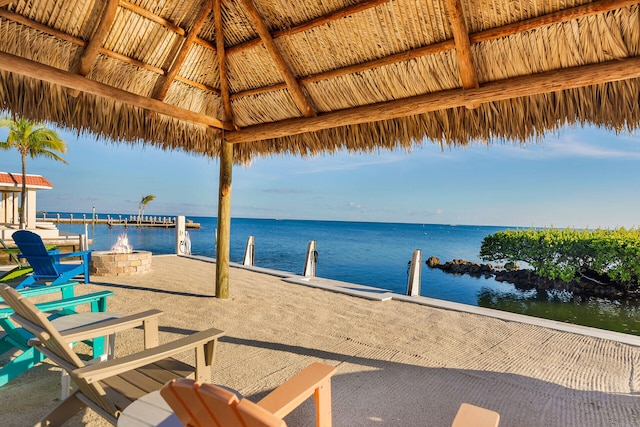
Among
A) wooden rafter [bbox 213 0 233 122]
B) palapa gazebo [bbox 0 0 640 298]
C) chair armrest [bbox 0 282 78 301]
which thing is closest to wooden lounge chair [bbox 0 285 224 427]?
chair armrest [bbox 0 282 78 301]

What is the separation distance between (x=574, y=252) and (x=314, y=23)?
9.51 meters

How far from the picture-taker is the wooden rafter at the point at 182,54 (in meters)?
3.61

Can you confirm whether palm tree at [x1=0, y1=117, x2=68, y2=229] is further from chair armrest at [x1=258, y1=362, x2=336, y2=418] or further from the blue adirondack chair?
chair armrest at [x1=258, y1=362, x2=336, y2=418]

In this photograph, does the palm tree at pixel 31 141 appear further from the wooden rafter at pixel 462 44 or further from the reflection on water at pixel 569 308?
the reflection on water at pixel 569 308

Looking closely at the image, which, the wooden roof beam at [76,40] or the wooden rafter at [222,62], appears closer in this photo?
the wooden roof beam at [76,40]

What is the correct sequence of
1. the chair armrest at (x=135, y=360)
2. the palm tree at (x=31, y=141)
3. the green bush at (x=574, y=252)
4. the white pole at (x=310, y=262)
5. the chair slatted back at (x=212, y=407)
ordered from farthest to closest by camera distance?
1. the palm tree at (x=31, y=141)
2. the green bush at (x=574, y=252)
3. the white pole at (x=310, y=262)
4. the chair armrest at (x=135, y=360)
5. the chair slatted back at (x=212, y=407)

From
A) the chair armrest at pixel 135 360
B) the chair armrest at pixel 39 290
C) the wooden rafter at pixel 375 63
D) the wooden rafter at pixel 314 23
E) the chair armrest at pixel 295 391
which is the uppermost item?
the wooden rafter at pixel 314 23

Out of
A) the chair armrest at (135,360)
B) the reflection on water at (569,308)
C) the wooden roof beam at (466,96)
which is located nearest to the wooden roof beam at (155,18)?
the wooden roof beam at (466,96)

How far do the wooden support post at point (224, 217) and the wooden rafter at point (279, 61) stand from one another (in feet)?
4.27

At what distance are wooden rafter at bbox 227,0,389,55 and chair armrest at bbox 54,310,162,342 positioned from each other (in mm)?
2925

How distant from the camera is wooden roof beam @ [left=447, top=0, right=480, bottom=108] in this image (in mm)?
2607

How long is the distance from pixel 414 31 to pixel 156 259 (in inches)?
295

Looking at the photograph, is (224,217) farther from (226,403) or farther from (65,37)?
(226,403)

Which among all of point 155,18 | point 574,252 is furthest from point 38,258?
point 574,252
